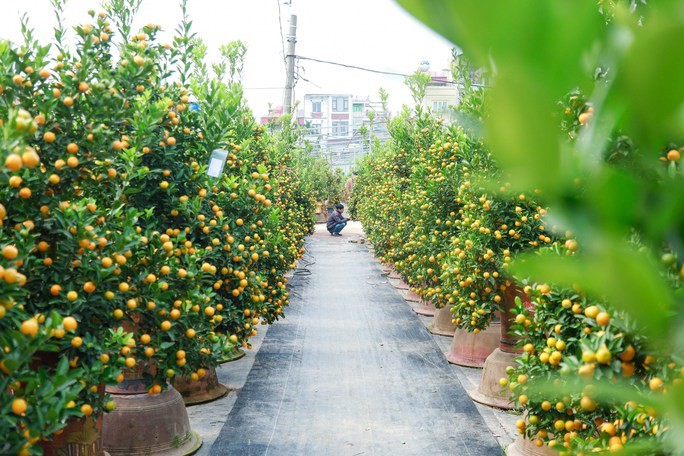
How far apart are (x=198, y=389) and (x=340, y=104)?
259 ft

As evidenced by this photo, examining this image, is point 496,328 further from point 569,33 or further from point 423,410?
point 569,33

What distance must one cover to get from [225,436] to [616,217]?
639 cm

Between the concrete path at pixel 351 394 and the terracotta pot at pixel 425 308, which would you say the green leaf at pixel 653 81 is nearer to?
the concrete path at pixel 351 394

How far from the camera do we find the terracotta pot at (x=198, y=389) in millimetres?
7406

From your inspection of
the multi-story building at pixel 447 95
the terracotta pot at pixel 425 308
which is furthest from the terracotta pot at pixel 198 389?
the terracotta pot at pixel 425 308

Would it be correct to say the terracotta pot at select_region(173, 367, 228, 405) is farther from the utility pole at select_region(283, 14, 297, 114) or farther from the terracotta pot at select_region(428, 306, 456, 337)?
the utility pole at select_region(283, 14, 297, 114)

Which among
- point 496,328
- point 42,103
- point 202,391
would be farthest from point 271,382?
point 42,103

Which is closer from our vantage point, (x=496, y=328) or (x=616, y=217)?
(x=616, y=217)

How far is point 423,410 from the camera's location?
23.4ft

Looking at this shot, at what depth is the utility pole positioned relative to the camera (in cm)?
1825

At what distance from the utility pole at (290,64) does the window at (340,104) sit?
65478 mm

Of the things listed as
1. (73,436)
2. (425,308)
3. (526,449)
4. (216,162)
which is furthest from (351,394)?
(425,308)

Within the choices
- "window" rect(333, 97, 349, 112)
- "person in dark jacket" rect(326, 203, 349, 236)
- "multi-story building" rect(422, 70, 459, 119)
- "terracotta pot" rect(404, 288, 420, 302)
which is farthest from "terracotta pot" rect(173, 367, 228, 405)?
"window" rect(333, 97, 349, 112)

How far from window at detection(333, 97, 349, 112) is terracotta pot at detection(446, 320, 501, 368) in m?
76.6
